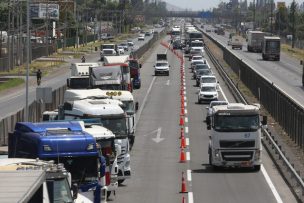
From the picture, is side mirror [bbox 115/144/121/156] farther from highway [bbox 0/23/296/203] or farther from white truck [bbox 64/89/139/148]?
white truck [bbox 64/89/139/148]

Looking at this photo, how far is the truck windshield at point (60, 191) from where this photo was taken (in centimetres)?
1763

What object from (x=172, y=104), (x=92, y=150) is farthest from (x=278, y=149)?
(x=172, y=104)

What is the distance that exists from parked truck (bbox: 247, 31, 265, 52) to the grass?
5879 cm

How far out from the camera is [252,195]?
2869 centimetres

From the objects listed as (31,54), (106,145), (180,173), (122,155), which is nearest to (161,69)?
(31,54)

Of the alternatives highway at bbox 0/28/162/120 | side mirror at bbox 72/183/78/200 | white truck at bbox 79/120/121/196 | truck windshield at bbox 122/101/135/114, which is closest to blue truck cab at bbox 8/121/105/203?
white truck at bbox 79/120/121/196

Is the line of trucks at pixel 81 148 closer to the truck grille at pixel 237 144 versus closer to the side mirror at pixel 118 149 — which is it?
the side mirror at pixel 118 149

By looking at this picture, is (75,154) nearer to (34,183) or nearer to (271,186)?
(34,183)

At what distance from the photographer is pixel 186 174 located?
33.0 meters

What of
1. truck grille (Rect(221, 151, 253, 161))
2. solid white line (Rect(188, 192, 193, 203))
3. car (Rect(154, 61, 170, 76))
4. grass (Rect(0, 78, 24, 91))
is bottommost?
grass (Rect(0, 78, 24, 91))

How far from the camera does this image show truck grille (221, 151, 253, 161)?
1294 inches

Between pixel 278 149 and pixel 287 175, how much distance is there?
343 cm

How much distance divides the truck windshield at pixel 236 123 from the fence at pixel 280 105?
20.8 feet

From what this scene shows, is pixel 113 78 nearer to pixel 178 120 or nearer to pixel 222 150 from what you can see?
pixel 178 120
